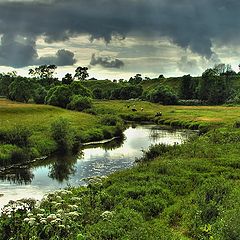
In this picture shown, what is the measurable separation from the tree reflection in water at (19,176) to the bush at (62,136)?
12.4m

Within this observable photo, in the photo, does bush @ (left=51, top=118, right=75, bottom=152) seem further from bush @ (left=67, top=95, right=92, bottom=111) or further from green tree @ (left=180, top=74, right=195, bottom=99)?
green tree @ (left=180, top=74, right=195, bottom=99)

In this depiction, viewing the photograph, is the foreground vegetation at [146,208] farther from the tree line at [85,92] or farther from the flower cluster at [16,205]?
the tree line at [85,92]

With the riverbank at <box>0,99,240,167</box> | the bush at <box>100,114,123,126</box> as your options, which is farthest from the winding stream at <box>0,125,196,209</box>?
the bush at <box>100,114,123,126</box>

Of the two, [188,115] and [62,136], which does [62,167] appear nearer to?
[62,136]

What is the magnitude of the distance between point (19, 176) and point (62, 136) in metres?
17.4

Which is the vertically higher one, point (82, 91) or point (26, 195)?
point (82, 91)

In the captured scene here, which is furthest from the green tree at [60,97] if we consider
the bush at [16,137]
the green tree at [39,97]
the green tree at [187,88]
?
the green tree at [187,88]

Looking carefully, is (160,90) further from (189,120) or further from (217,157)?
(217,157)

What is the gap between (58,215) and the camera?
16844 mm

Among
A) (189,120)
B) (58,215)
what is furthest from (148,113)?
(58,215)

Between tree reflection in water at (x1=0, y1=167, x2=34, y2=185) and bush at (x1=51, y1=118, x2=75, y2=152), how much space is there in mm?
12439

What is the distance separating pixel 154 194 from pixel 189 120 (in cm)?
7214

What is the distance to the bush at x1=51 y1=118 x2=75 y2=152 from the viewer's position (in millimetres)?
59281

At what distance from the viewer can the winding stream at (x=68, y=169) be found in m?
37.5
